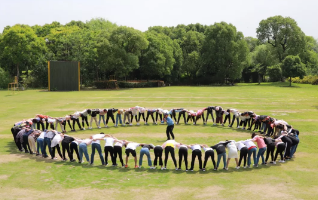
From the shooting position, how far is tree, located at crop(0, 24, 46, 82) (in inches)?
2485

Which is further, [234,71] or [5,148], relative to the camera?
[234,71]

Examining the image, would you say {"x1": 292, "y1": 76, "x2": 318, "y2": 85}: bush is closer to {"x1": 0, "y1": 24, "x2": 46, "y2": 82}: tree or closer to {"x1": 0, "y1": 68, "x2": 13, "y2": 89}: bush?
{"x1": 0, "y1": 24, "x2": 46, "y2": 82}: tree

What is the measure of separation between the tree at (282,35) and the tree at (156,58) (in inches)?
962

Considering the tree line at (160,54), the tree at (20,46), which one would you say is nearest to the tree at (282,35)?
the tree line at (160,54)

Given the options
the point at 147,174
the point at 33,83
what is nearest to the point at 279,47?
the point at 33,83

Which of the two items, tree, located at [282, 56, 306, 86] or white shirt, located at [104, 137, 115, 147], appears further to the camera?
tree, located at [282, 56, 306, 86]

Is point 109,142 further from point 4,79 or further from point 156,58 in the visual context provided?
point 4,79

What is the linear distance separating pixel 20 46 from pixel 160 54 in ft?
93.1

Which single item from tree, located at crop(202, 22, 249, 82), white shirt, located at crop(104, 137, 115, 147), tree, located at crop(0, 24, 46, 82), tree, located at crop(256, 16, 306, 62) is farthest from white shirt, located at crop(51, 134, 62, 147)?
tree, located at crop(256, 16, 306, 62)

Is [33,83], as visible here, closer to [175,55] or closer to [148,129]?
[175,55]

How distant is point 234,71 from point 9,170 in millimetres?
63809

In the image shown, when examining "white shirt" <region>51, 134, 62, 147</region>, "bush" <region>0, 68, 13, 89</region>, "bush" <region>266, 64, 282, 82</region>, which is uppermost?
"bush" <region>266, 64, 282, 82</region>

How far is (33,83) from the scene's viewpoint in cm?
6431

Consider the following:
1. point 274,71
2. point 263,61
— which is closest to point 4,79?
point 274,71
